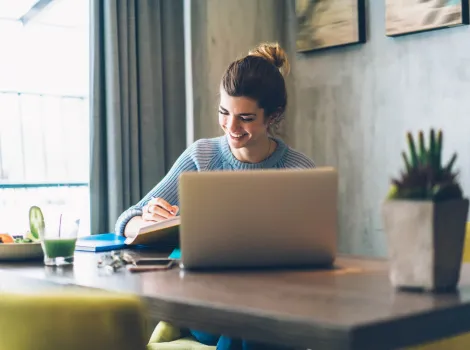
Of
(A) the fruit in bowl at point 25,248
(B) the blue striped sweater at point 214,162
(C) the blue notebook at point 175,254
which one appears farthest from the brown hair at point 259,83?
(A) the fruit in bowl at point 25,248

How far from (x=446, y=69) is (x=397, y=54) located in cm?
27

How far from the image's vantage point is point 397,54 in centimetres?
325

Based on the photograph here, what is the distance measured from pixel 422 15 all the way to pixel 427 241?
2.11 meters

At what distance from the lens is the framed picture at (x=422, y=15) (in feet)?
9.71

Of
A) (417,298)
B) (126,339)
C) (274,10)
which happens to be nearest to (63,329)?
(126,339)

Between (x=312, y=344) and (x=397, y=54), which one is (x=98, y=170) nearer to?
(x=397, y=54)

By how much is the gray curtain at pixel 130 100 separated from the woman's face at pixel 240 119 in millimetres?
1097

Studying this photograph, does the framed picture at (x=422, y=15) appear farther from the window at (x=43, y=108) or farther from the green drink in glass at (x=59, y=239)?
the green drink in glass at (x=59, y=239)

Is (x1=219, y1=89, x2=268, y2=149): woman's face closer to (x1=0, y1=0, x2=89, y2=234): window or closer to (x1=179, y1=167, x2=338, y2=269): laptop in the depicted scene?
(x1=179, y1=167, x2=338, y2=269): laptop

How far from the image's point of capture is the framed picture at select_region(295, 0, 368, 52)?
3.36 m

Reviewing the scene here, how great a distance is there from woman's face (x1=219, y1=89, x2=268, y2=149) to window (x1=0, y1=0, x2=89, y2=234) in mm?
1267

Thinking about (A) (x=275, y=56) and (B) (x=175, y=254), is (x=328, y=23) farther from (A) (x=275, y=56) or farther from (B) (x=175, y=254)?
(B) (x=175, y=254)

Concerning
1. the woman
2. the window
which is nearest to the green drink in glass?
the woman

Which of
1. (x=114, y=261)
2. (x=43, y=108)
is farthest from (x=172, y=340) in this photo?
(x=43, y=108)
